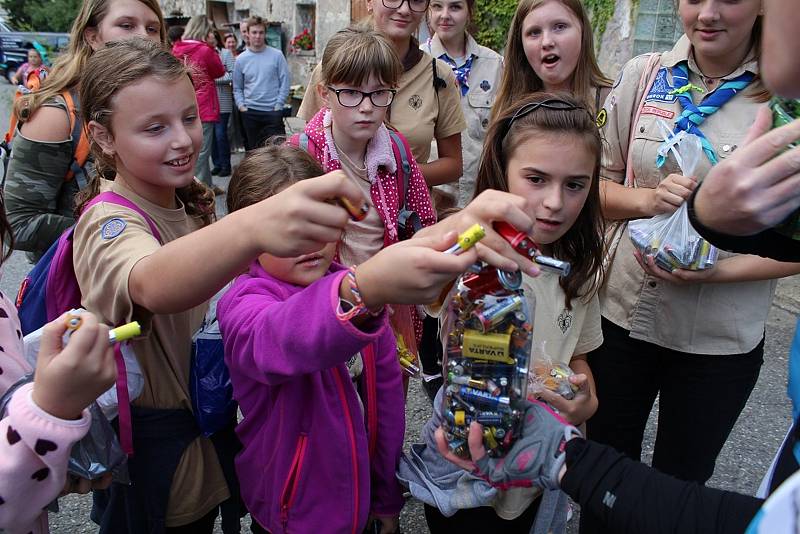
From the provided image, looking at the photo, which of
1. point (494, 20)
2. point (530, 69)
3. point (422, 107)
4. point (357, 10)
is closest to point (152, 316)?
point (422, 107)

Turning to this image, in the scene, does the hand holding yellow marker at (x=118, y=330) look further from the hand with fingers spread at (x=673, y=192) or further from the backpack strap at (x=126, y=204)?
the hand with fingers spread at (x=673, y=192)

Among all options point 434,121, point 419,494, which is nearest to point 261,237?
point 419,494

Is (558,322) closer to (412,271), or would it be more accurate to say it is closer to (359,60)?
(412,271)

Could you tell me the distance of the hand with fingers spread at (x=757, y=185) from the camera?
1048 millimetres

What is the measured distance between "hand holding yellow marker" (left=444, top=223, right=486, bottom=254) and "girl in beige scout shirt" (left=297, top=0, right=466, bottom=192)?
2.08m

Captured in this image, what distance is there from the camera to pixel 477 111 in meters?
3.74

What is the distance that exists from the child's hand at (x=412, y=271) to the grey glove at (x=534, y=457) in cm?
46

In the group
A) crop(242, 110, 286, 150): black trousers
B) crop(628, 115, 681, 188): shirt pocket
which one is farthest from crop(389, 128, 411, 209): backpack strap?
crop(242, 110, 286, 150): black trousers

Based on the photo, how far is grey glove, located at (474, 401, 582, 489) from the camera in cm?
128

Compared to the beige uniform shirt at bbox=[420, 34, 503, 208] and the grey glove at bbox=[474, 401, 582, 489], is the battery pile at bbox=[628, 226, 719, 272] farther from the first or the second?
the beige uniform shirt at bbox=[420, 34, 503, 208]

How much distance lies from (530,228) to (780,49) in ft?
1.64

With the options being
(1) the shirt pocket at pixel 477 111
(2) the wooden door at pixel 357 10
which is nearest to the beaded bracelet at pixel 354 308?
(1) the shirt pocket at pixel 477 111

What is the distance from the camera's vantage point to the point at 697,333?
200 cm

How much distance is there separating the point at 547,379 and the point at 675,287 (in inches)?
29.0
